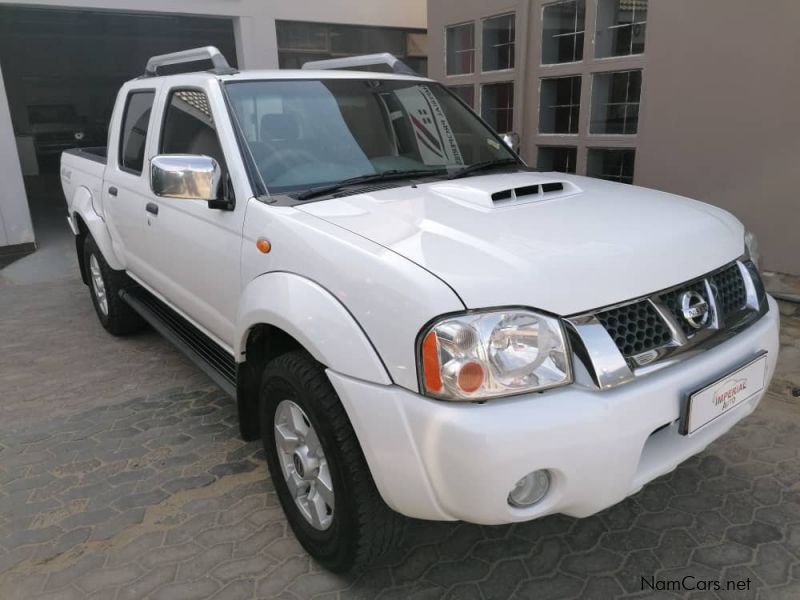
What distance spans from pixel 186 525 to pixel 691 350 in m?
2.09

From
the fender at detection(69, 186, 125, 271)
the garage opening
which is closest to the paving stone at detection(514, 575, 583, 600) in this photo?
the fender at detection(69, 186, 125, 271)

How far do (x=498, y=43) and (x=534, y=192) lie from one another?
15.8ft

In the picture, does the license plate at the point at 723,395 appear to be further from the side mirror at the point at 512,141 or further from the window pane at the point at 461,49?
the window pane at the point at 461,49

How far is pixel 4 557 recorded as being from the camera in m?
2.50

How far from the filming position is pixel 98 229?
14.8 feet

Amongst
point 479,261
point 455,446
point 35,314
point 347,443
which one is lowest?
point 35,314

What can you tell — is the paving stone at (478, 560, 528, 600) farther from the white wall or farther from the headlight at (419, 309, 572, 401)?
the white wall

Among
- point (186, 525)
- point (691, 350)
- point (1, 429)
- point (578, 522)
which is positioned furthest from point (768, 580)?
point (1, 429)

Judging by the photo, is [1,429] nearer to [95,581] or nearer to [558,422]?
[95,581]

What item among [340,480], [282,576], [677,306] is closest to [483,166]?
[677,306]

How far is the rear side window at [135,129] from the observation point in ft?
12.4

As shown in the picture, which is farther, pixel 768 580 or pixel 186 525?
pixel 186 525

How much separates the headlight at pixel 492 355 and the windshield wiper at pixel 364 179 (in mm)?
1057

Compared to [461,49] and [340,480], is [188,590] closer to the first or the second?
[340,480]
